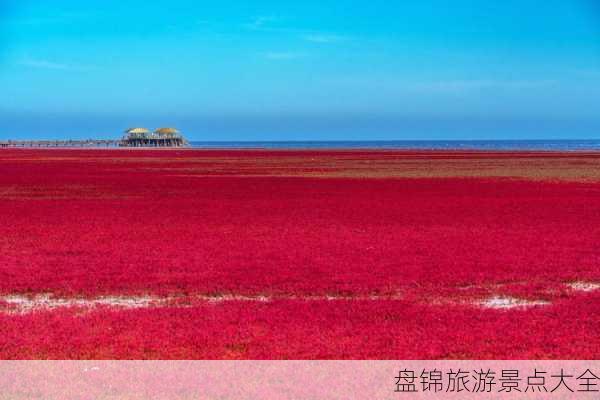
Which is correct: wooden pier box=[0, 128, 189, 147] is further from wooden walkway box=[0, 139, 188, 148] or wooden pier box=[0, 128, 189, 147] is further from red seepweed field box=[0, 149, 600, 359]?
red seepweed field box=[0, 149, 600, 359]

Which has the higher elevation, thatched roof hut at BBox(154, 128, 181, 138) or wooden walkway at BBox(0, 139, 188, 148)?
thatched roof hut at BBox(154, 128, 181, 138)

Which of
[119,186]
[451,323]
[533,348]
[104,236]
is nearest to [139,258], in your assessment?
[104,236]

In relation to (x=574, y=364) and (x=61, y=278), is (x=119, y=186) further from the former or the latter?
(x=574, y=364)

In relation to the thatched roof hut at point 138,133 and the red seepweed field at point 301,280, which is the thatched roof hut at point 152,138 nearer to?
the thatched roof hut at point 138,133

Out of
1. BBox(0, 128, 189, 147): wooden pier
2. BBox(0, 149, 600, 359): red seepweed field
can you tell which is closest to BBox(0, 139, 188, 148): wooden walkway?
BBox(0, 128, 189, 147): wooden pier

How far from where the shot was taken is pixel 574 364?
957cm

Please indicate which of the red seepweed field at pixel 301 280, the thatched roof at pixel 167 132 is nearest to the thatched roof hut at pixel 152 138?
the thatched roof at pixel 167 132

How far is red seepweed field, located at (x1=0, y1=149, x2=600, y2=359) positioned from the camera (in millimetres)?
10656

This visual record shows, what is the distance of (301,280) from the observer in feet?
50.9

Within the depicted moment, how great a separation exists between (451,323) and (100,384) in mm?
5804

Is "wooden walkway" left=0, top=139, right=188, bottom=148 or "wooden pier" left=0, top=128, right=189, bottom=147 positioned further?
"wooden walkway" left=0, top=139, right=188, bottom=148

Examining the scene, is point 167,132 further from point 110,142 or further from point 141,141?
point 110,142

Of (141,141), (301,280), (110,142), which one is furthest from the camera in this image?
(110,142)

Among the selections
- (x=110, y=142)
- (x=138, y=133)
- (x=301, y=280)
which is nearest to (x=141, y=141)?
(x=138, y=133)
